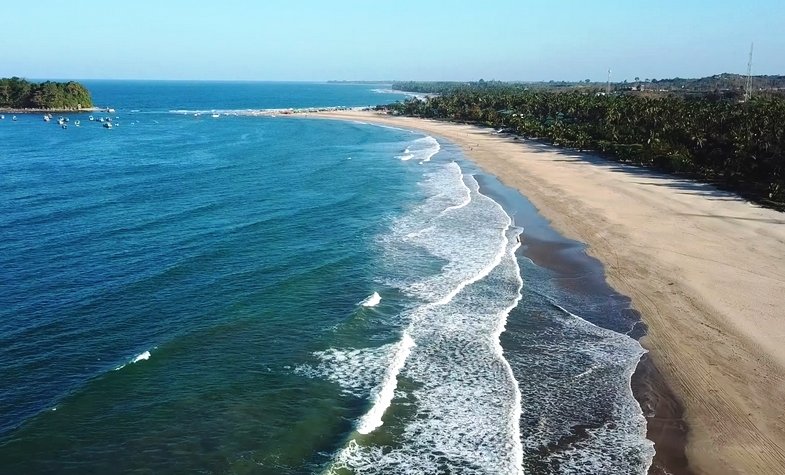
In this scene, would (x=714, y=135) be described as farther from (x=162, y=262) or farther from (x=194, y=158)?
(x=194, y=158)

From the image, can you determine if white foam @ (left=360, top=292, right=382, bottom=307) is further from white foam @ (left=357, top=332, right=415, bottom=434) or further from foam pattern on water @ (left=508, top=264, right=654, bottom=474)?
foam pattern on water @ (left=508, top=264, right=654, bottom=474)

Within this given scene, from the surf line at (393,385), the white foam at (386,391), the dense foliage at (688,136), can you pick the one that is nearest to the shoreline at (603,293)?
the surf line at (393,385)

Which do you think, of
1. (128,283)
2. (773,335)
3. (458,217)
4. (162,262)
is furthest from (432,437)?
(458,217)

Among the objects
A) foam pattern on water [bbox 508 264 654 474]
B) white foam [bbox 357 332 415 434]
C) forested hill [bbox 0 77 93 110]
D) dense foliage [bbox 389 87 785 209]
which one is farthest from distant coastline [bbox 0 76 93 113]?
foam pattern on water [bbox 508 264 654 474]

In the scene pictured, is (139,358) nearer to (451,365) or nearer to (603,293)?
(451,365)

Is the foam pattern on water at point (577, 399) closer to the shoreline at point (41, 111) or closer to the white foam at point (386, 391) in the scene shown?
the white foam at point (386, 391)

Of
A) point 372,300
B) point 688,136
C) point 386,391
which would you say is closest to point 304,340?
point 372,300
